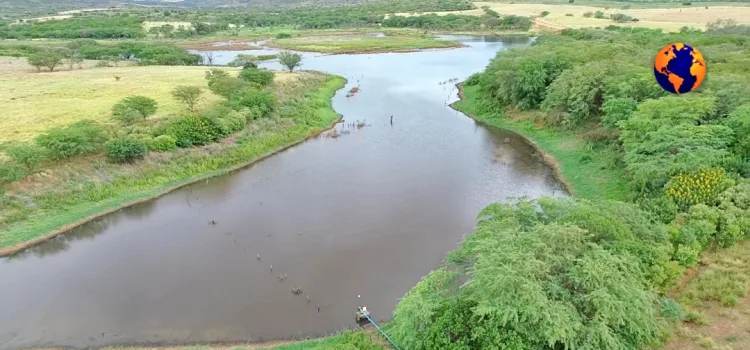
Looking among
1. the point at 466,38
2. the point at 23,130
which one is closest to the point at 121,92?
the point at 23,130

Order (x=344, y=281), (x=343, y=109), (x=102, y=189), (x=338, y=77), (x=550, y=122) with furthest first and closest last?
(x=338, y=77), (x=343, y=109), (x=550, y=122), (x=102, y=189), (x=344, y=281)

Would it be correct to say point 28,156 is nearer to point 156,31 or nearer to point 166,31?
point 166,31

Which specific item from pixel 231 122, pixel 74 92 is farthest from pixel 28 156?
pixel 74 92

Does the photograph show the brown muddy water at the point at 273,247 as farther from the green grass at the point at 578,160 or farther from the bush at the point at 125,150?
the bush at the point at 125,150

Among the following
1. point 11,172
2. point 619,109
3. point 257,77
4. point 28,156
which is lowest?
point 11,172

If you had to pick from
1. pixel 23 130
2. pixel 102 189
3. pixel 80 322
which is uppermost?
pixel 23 130

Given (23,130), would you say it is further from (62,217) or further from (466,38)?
(466,38)

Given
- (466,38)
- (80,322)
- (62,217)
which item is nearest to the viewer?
(80,322)
